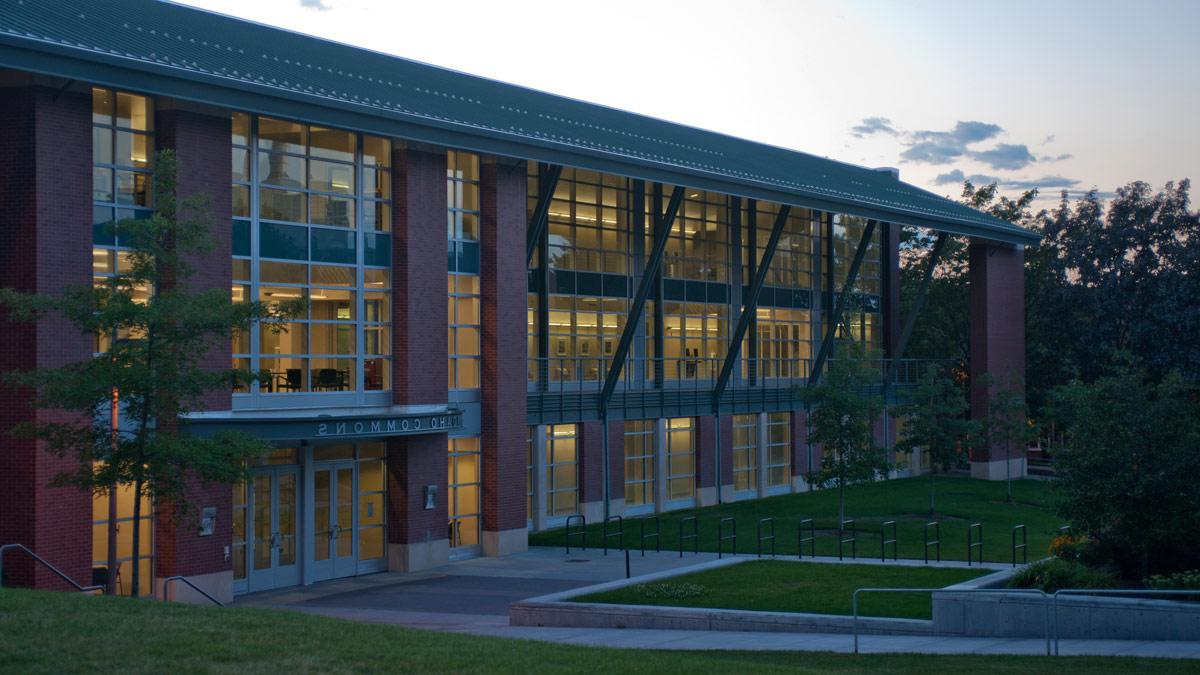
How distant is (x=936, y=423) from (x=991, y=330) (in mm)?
16752

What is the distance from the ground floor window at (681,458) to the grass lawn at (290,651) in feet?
91.0

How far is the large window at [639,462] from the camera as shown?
144 feet

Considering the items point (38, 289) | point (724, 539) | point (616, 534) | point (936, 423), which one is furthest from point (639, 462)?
point (38, 289)

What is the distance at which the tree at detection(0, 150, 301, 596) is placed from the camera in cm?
2005

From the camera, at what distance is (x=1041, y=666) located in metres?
16.8

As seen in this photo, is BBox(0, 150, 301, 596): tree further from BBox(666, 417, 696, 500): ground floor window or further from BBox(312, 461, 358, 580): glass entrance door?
BBox(666, 417, 696, 500): ground floor window

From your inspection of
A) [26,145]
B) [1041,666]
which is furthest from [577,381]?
[1041,666]

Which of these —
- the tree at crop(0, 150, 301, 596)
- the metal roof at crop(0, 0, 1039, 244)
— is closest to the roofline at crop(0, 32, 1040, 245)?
the metal roof at crop(0, 0, 1039, 244)

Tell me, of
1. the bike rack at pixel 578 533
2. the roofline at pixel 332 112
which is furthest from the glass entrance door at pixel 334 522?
the roofline at pixel 332 112

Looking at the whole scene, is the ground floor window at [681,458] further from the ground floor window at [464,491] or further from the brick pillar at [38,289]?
the brick pillar at [38,289]

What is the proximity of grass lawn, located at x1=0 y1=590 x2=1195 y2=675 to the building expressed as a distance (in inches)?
264

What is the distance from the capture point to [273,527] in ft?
95.3

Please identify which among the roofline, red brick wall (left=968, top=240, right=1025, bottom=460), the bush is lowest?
the bush

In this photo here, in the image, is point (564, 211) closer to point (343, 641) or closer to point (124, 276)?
point (124, 276)
